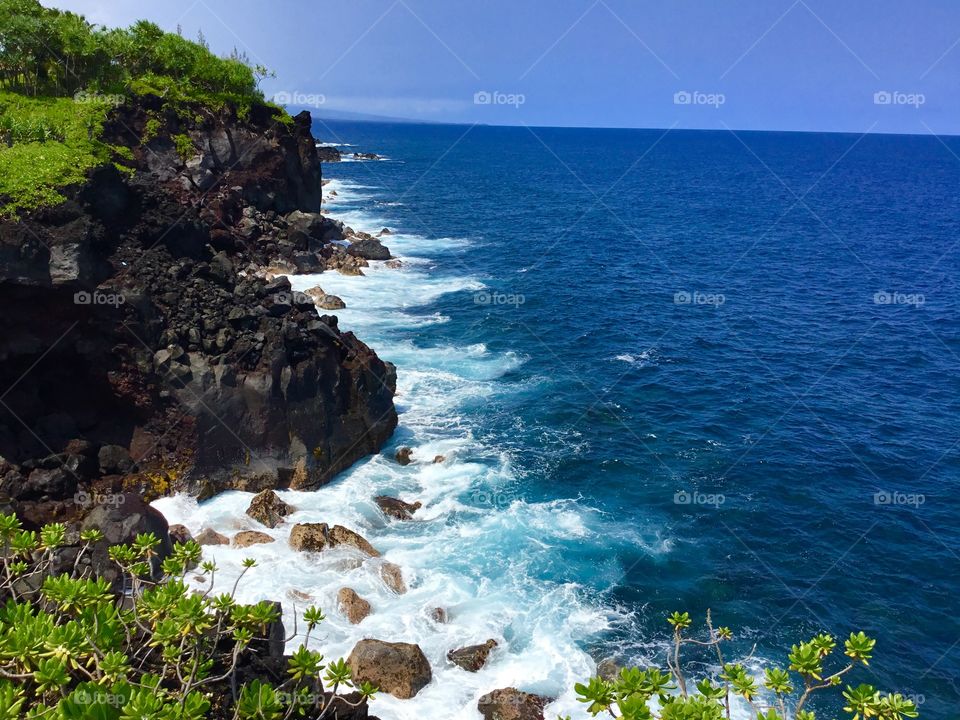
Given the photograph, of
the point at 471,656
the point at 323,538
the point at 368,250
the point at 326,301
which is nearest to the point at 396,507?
the point at 323,538

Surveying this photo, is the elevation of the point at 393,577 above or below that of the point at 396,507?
below

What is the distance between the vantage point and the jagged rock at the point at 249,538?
2826 centimetres

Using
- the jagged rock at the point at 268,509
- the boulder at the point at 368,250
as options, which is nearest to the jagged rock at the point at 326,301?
the boulder at the point at 368,250

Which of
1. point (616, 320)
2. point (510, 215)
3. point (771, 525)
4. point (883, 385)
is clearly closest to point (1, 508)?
point (771, 525)

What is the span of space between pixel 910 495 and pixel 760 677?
18.5m

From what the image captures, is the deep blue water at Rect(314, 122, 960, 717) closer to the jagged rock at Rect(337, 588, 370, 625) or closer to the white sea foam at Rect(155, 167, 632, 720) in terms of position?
the white sea foam at Rect(155, 167, 632, 720)

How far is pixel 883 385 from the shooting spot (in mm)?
48906

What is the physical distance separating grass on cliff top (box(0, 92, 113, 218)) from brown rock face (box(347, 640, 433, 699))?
82.0 feet

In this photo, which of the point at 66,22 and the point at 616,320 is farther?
the point at 616,320

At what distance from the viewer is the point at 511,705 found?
72.1 ft

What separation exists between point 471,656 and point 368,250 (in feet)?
194

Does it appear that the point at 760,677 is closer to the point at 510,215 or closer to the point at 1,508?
the point at 1,508

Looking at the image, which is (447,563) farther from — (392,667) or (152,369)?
(152,369)

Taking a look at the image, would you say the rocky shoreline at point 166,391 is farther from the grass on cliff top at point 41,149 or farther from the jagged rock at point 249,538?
the grass on cliff top at point 41,149
